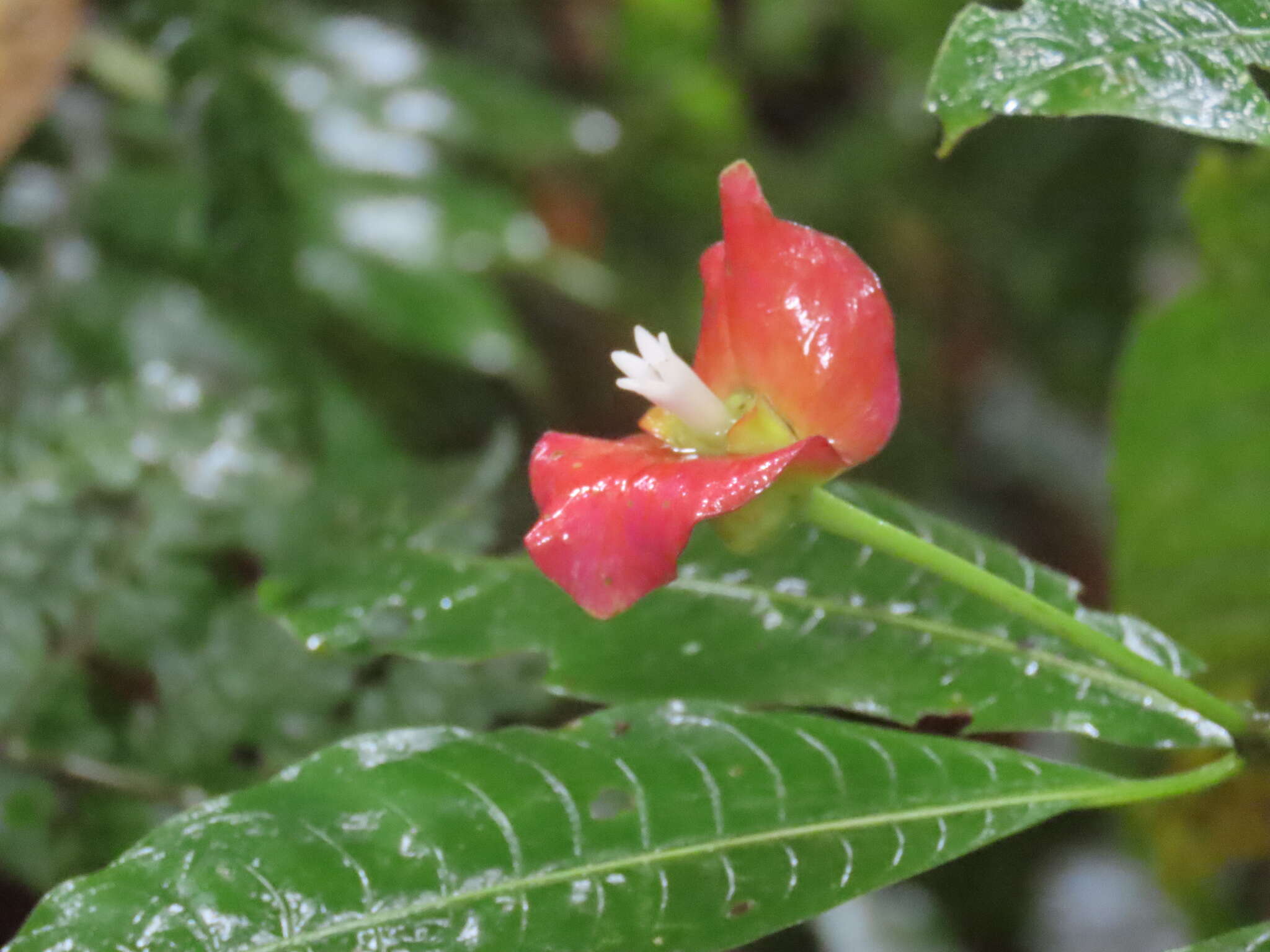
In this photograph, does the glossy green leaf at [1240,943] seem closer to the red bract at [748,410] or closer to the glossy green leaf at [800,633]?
the glossy green leaf at [800,633]

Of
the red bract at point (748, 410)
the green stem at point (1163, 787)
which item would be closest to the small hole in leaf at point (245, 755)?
the red bract at point (748, 410)

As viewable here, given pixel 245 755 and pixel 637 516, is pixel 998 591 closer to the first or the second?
pixel 637 516

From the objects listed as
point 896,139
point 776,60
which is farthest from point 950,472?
point 776,60

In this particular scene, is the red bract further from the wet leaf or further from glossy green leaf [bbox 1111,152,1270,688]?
the wet leaf

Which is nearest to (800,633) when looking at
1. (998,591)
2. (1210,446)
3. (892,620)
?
(892,620)

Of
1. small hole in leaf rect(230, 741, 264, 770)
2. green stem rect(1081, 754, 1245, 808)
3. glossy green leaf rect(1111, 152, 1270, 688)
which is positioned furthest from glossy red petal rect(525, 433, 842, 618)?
glossy green leaf rect(1111, 152, 1270, 688)
